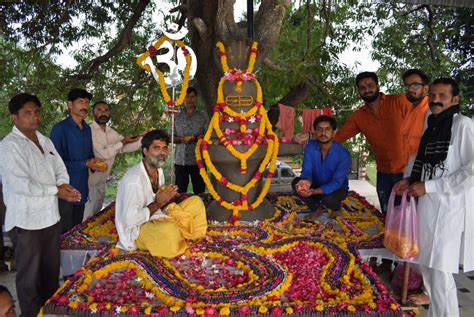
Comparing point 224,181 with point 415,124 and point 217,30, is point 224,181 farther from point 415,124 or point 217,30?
point 415,124

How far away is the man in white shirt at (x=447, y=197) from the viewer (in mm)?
3137

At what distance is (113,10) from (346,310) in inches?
261

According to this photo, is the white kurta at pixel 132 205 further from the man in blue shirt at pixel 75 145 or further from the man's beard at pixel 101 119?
the man's beard at pixel 101 119

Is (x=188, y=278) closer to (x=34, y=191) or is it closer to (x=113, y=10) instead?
(x=34, y=191)

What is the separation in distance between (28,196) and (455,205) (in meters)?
3.23

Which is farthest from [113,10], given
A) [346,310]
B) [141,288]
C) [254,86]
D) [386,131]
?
[346,310]

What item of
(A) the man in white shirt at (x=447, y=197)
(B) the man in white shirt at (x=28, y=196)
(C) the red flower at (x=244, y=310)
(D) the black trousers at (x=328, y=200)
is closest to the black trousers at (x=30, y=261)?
(B) the man in white shirt at (x=28, y=196)

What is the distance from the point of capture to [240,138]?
4.54 metres

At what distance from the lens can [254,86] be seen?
4.66m

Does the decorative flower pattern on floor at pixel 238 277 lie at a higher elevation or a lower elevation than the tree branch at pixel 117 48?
lower

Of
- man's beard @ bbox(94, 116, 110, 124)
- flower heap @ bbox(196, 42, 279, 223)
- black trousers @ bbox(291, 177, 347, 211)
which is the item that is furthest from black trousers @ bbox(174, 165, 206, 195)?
black trousers @ bbox(291, 177, 347, 211)

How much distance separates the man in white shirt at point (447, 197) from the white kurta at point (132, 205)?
87.2 inches

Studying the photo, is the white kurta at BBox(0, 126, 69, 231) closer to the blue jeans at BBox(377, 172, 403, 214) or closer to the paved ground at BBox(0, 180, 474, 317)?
the paved ground at BBox(0, 180, 474, 317)

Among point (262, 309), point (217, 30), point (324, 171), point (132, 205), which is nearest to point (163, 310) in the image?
point (262, 309)
